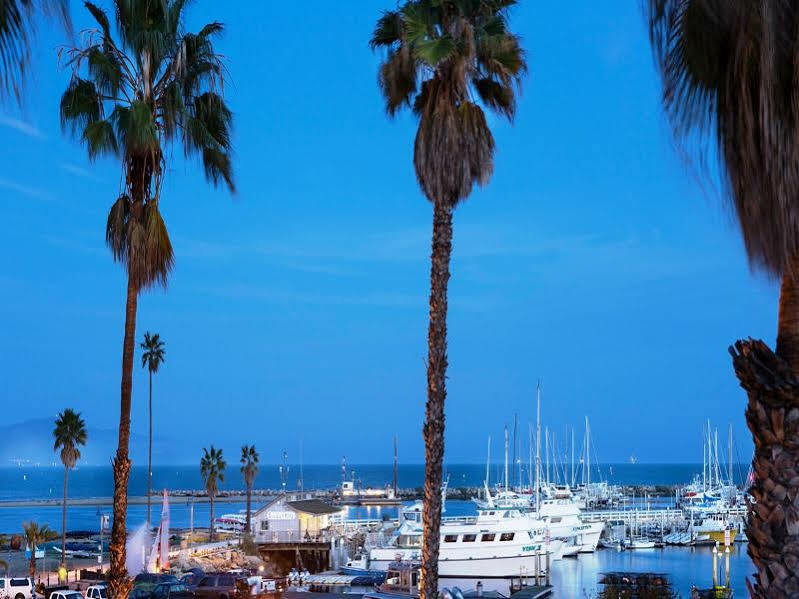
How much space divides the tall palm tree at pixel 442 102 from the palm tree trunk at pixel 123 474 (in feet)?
18.0

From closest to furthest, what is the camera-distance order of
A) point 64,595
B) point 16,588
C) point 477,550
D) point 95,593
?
1. point 64,595
2. point 95,593
3. point 16,588
4. point 477,550

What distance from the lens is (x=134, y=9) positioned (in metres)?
16.8

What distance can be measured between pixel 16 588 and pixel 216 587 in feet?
26.8

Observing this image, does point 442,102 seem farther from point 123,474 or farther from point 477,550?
point 477,550

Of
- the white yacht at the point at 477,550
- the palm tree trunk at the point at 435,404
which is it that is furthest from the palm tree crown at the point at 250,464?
the palm tree trunk at the point at 435,404

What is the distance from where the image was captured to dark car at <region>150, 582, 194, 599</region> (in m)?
34.1

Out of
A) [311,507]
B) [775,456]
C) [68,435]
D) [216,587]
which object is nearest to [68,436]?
[68,435]

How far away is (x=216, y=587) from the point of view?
35.6m

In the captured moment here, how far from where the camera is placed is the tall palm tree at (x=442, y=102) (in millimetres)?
18625

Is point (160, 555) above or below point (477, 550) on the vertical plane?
above

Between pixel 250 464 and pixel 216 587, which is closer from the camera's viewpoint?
pixel 216 587

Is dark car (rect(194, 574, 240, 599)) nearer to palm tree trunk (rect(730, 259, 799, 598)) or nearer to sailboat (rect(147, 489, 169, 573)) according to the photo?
sailboat (rect(147, 489, 169, 573))

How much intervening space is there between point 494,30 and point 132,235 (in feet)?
26.7

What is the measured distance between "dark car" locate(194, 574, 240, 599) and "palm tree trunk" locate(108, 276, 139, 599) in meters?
18.6
